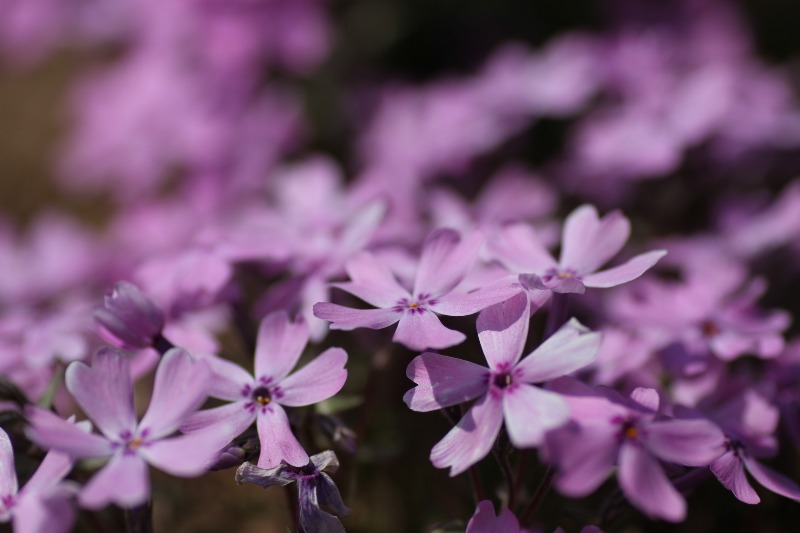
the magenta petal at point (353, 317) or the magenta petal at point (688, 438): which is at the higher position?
the magenta petal at point (353, 317)

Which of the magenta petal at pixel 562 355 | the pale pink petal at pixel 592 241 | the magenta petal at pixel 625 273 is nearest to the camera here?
the magenta petal at pixel 562 355

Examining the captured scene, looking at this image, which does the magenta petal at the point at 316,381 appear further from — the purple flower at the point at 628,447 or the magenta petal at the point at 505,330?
the purple flower at the point at 628,447

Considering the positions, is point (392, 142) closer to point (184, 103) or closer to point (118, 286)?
point (184, 103)

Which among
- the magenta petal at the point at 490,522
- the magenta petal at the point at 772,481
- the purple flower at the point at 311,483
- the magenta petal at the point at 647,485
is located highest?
Result: the magenta petal at the point at 647,485

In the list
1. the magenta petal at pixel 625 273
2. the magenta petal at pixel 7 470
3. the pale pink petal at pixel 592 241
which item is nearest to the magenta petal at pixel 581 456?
the magenta petal at pixel 625 273

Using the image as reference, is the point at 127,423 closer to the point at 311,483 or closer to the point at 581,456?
the point at 311,483

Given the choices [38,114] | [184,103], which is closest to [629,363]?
[184,103]

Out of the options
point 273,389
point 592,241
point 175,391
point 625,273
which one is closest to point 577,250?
point 592,241
